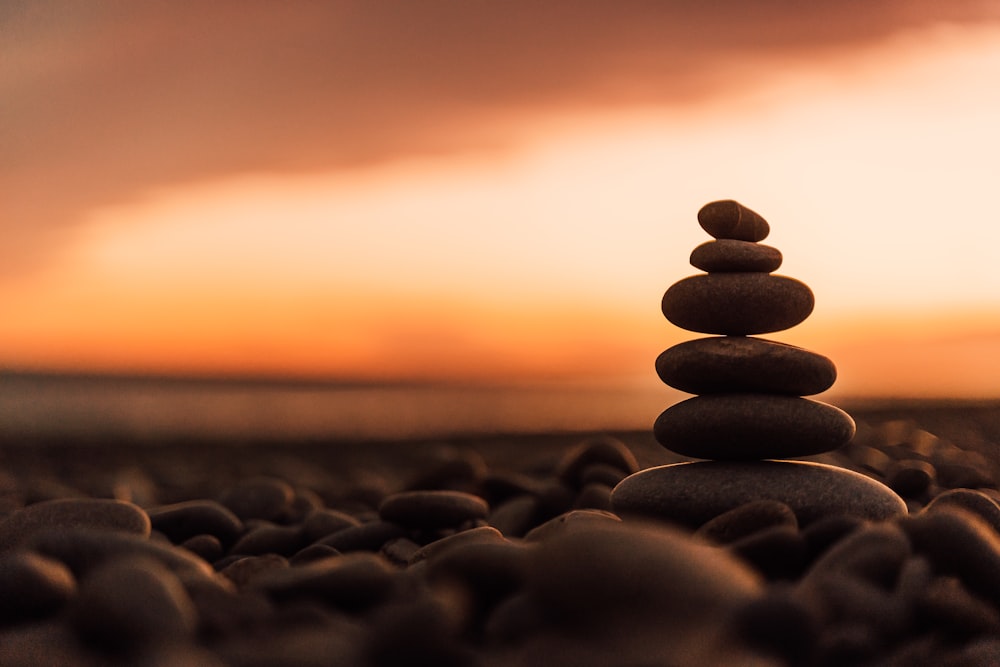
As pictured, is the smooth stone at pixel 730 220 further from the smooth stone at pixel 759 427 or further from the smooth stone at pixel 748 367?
the smooth stone at pixel 759 427

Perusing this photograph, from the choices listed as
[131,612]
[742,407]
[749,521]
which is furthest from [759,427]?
[131,612]

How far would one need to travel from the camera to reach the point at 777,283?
5.29 meters

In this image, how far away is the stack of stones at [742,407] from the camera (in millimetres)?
4789

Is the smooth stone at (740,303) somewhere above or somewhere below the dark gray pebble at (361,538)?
above

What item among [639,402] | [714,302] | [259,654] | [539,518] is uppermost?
[714,302]

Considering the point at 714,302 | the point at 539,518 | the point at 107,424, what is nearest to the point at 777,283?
the point at 714,302

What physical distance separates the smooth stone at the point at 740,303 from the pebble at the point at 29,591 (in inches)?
133

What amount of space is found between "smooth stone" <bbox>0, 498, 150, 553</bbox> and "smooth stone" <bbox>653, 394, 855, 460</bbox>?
2.74 m

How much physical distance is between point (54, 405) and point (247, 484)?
72.0 ft

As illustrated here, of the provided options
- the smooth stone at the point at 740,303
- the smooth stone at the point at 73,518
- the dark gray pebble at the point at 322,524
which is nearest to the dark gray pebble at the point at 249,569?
the smooth stone at the point at 73,518

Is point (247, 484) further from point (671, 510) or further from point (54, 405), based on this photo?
point (54, 405)

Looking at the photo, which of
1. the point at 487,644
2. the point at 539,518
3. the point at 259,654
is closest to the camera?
the point at 259,654

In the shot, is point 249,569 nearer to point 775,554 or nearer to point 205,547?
point 205,547

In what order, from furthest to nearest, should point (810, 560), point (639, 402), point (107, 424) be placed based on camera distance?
point (639, 402) < point (107, 424) < point (810, 560)
